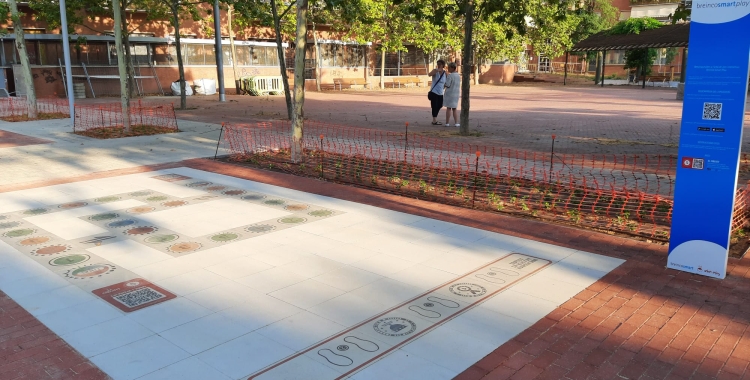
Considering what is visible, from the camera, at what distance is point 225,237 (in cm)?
669

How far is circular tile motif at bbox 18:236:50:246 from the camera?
638cm

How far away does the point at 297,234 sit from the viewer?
679 cm

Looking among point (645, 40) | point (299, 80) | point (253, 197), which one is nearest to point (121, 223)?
point (253, 197)

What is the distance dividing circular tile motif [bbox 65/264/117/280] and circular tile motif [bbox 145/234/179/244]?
31.1 inches

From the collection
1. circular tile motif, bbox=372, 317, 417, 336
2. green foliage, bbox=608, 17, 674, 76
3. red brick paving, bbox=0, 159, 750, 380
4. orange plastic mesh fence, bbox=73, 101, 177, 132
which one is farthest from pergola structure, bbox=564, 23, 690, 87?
circular tile motif, bbox=372, 317, 417, 336

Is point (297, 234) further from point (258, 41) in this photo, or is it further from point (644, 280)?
point (258, 41)

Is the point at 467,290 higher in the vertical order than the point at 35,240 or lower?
lower

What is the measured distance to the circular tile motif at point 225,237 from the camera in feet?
21.6

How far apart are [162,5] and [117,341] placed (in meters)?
27.0

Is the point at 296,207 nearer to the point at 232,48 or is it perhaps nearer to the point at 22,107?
the point at 22,107

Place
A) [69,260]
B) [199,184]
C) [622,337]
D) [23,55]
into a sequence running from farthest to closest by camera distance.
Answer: [23,55], [199,184], [69,260], [622,337]

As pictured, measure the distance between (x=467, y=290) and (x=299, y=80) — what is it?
22.3ft

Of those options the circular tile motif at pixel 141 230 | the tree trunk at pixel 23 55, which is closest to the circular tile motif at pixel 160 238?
the circular tile motif at pixel 141 230

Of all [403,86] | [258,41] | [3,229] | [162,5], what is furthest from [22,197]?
[403,86]
